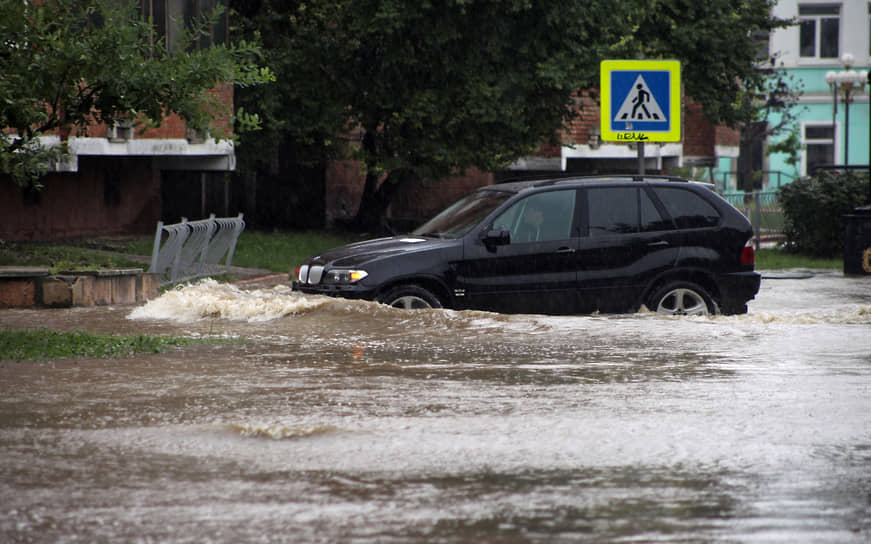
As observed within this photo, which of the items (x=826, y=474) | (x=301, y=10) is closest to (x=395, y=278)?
(x=826, y=474)

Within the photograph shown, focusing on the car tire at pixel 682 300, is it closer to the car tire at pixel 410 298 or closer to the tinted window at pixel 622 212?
the tinted window at pixel 622 212

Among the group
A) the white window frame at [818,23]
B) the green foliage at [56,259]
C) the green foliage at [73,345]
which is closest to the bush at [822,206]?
the green foliage at [56,259]

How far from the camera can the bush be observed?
24172 millimetres

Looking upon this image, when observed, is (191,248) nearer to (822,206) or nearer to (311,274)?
(311,274)

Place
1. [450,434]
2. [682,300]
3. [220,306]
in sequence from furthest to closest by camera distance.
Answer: [220,306] < [682,300] < [450,434]

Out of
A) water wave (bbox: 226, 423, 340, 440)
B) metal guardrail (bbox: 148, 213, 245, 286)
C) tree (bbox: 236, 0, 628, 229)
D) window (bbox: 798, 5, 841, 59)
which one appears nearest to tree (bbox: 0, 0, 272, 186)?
metal guardrail (bbox: 148, 213, 245, 286)

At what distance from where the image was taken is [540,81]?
2681cm

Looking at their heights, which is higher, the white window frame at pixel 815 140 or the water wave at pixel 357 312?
the white window frame at pixel 815 140

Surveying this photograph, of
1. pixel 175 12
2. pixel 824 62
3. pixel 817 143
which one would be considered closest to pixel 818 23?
pixel 824 62

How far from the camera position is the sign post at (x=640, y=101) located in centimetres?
1456

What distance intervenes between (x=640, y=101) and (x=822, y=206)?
11163mm

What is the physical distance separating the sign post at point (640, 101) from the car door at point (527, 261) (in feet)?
9.72

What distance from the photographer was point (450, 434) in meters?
6.98

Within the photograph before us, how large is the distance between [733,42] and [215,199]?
14455mm
